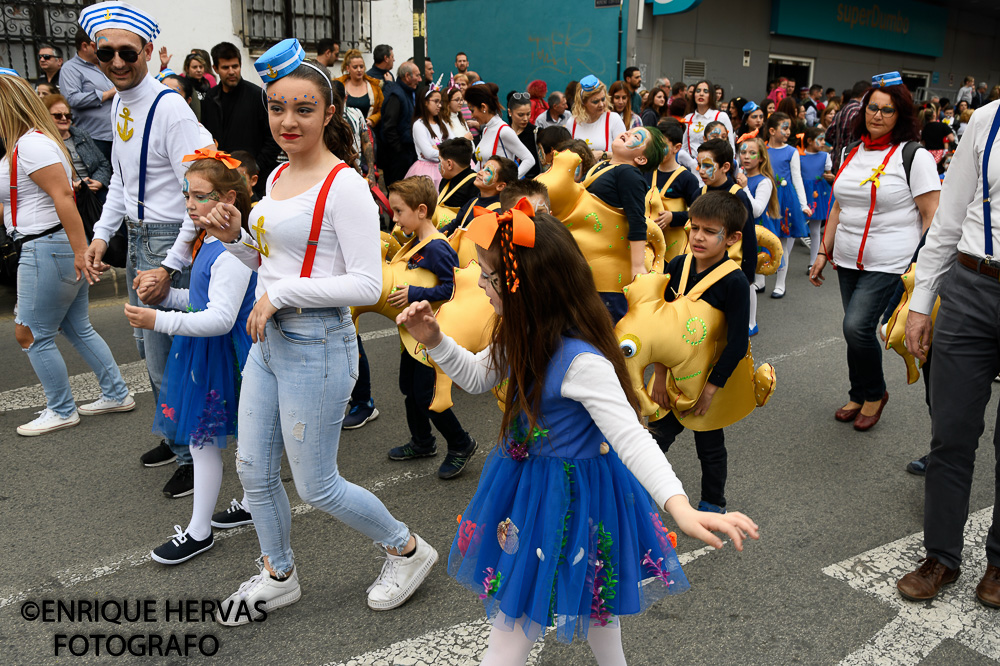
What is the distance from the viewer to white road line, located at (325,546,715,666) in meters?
2.80

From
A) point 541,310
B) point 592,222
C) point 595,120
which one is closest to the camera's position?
point 541,310

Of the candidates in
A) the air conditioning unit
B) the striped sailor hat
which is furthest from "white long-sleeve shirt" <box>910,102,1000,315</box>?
the air conditioning unit

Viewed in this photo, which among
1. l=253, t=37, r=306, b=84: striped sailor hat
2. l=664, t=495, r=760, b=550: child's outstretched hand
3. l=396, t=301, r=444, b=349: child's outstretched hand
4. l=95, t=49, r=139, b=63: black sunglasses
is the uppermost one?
l=95, t=49, r=139, b=63: black sunglasses

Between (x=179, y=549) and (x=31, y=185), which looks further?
(x=31, y=185)

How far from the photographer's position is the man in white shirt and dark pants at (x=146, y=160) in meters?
3.65

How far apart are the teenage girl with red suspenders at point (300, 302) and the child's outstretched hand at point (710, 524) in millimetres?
1300

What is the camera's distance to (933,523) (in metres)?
3.20

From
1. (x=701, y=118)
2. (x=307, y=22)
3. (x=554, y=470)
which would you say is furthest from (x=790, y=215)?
(x=307, y=22)

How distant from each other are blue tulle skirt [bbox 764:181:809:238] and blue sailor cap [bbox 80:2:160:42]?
635 centimetres

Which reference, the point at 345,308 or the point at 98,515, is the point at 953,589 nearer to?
the point at 345,308

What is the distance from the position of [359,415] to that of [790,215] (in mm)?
5374

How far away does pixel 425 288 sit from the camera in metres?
4.12

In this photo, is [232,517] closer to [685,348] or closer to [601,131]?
[685,348]

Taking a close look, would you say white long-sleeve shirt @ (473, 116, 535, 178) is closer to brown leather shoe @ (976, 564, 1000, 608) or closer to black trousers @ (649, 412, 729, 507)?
black trousers @ (649, 412, 729, 507)
